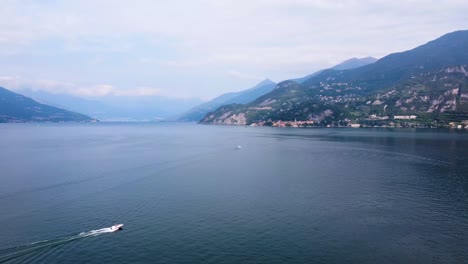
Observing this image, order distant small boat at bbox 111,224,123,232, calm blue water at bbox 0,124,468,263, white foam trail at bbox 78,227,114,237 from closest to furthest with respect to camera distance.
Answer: calm blue water at bbox 0,124,468,263 < white foam trail at bbox 78,227,114,237 < distant small boat at bbox 111,224,123,232

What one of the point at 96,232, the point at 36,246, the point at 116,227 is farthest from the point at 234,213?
the point at 36,246

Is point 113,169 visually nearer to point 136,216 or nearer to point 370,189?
point 136,216

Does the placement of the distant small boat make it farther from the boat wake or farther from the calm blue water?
the calm blue water

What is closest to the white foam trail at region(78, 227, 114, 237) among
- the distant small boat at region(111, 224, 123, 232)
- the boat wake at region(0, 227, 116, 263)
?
the boat wake at region(0, 227, 116, 263)

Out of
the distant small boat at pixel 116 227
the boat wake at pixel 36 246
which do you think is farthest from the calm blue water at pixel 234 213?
the distant small boat at pixel 116 227

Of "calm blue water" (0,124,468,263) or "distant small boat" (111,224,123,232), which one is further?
"distant small boat" (111,224,123,232)

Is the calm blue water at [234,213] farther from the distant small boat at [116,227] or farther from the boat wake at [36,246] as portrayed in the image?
the distant small boat at [116,227]

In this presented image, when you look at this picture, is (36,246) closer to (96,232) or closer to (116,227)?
(96,232)
